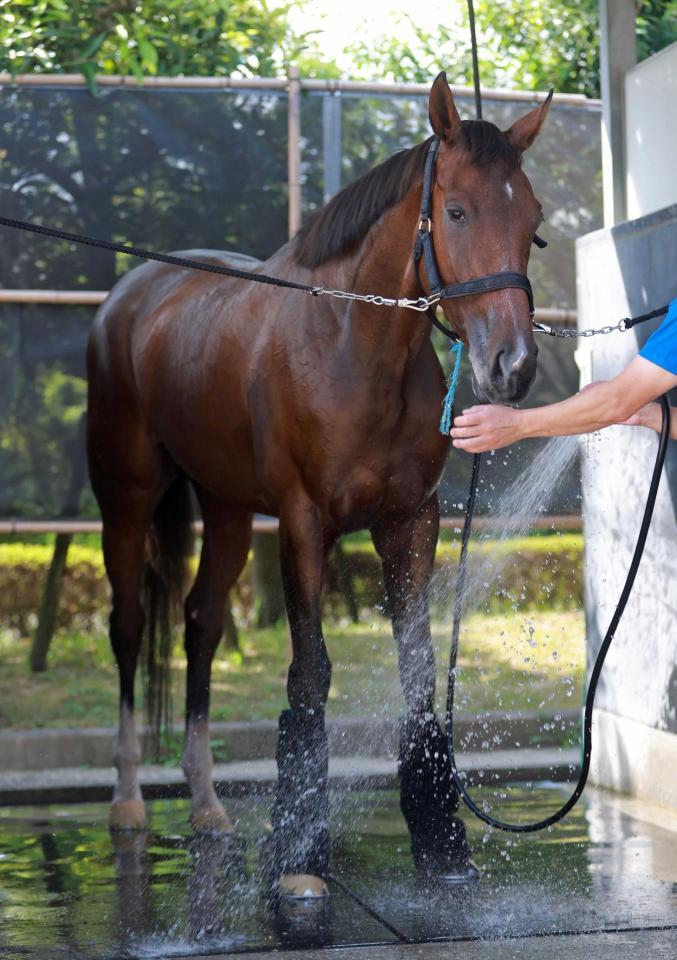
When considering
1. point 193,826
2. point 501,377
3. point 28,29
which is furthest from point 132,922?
point 28,29

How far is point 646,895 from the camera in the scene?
352cm

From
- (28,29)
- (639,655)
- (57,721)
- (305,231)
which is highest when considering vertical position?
(28,29)

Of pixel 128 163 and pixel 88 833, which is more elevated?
pixel 128 163

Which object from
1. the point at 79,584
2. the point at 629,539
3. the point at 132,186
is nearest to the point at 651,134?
the point at 629,539

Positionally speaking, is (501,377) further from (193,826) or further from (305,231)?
(193,826)

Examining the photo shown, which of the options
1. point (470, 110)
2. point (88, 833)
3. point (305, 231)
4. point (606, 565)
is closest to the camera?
point (305, 231)

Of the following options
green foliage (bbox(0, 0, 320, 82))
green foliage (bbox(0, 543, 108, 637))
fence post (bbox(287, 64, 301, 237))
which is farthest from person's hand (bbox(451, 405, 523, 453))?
green foliage (bbox(0, 543, 108, 637))

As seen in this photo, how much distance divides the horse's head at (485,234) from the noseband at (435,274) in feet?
0.05

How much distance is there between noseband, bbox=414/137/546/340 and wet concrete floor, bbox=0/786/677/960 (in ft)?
4.86

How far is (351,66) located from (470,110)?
3.57m

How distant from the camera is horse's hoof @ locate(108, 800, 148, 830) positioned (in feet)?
15.0

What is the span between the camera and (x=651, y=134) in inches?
192

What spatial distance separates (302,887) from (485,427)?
138 cm

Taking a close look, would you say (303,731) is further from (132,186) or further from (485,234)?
(132,186)
